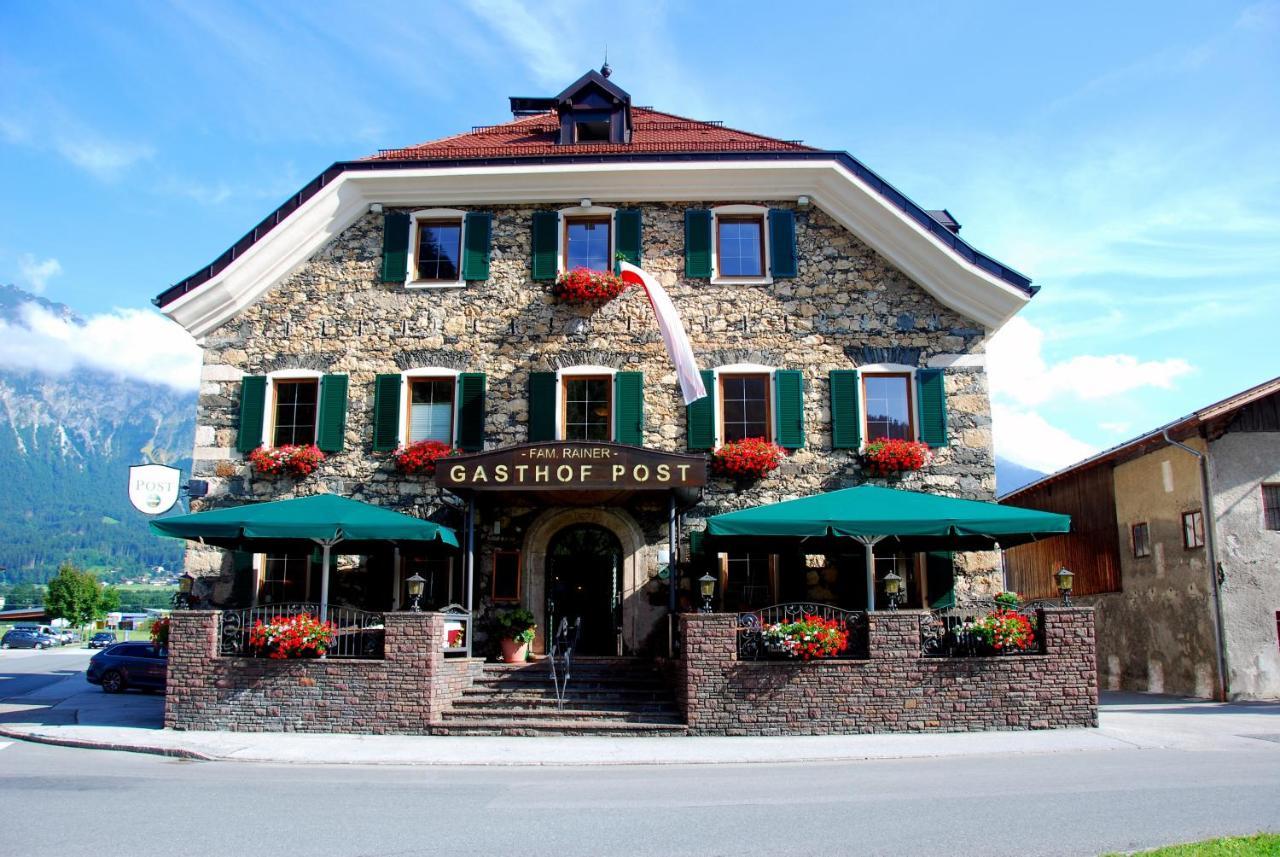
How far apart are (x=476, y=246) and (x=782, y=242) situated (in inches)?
209

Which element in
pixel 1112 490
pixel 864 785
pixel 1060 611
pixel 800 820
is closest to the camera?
pixel 800 820

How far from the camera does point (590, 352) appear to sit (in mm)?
17391

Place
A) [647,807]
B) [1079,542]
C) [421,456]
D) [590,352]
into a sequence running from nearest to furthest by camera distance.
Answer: [647,807], [421,456], [590,352], [1079,542]

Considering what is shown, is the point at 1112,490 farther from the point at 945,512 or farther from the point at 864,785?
the point at 864,785

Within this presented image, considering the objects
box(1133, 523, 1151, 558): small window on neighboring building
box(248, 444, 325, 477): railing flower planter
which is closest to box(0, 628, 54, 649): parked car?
box(248, 444, 325, 477): railing flower planter

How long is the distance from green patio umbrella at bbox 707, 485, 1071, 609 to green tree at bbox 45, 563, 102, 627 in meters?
87.6

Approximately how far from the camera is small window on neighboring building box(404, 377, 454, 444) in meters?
17.4

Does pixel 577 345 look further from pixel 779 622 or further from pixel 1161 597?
pixel 1161 597

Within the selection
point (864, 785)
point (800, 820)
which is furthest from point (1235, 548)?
point (800, 820)

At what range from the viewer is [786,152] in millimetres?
17422

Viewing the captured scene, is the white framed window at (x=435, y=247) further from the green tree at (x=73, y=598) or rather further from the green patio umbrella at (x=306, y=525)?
the green tree at (x=73, y=598)

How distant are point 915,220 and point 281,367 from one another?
36.2 ft

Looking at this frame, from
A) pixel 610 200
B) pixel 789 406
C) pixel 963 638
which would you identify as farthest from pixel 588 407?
pixel 963 638

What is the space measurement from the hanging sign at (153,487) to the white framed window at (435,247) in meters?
5.18
